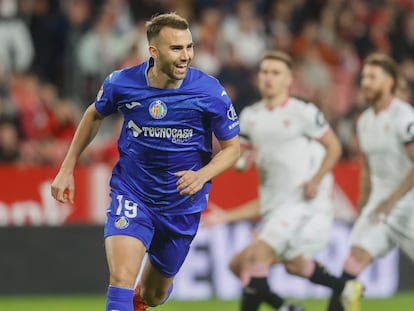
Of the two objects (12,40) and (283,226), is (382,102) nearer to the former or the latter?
(283,226)

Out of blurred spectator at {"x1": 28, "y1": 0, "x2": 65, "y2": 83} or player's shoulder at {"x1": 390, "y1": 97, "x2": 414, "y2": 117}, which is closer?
player's shoulder at {"x1": 390, "y1": 97, "x2": 414, "y2": 117}

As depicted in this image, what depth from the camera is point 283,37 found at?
55.8 feet

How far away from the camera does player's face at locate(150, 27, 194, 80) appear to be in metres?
7.98

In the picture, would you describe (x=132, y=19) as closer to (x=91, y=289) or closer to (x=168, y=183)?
(x=91, y=289)

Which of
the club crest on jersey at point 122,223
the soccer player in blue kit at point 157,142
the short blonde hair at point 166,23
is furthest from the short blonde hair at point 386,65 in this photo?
the club crest on jersey at point 122,223

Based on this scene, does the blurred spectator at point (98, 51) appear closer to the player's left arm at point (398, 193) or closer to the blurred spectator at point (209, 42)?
the blurred spectator at point (209, 42)

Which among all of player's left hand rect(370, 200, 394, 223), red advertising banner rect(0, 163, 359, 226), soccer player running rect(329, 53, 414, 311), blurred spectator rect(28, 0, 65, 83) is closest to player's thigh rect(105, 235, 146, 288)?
player's left hand rect(370, 200, 394, 223)

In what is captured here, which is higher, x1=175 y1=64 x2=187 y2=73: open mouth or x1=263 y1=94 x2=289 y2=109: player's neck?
x1=263 y1=94 x2=289 y2=109: player's neck

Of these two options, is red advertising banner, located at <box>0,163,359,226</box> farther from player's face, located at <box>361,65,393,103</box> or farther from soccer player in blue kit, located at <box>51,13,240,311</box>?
soccer player in blue kit, located at <box>51,13,240,311</box>

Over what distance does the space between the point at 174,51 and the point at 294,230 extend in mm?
2812

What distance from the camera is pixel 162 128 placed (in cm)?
815

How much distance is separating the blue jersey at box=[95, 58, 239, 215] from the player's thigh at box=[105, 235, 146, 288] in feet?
1.11

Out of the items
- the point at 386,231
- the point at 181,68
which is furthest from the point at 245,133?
the point at 181,68

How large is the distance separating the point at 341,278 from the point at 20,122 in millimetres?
6152
